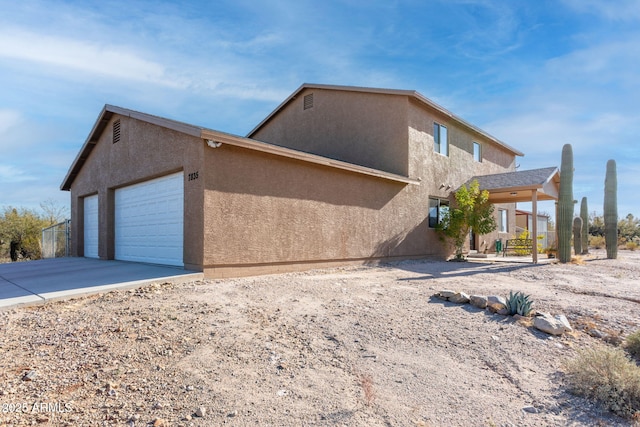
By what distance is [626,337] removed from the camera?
5.68m

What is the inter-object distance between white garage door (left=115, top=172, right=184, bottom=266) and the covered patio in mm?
12794

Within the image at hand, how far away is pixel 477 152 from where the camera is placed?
19.8 meters

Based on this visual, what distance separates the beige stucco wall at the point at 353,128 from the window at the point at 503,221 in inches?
436

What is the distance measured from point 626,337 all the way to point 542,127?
17.7 metres

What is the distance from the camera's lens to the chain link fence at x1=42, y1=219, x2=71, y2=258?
17859 millimetres

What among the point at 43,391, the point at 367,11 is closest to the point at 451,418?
the point at 43,391

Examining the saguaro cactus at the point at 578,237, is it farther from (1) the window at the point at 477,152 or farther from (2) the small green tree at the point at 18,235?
(2) the small green tree at the point at 18,235

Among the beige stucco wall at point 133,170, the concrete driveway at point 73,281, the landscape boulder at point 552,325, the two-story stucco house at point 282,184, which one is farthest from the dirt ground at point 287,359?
the two-story stucco house at point 282,184

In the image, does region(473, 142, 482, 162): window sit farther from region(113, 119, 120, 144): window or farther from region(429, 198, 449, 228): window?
region(113, 119, 120, 144): window

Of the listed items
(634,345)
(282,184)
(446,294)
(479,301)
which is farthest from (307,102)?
(634,345)

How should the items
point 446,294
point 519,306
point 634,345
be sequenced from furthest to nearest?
1. point 446,294
2. point 519,306
3. point 634,345

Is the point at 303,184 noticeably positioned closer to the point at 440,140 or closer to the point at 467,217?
the point at 467,217

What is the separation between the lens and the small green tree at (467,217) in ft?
51.1

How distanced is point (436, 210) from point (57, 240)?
60.6 ft
